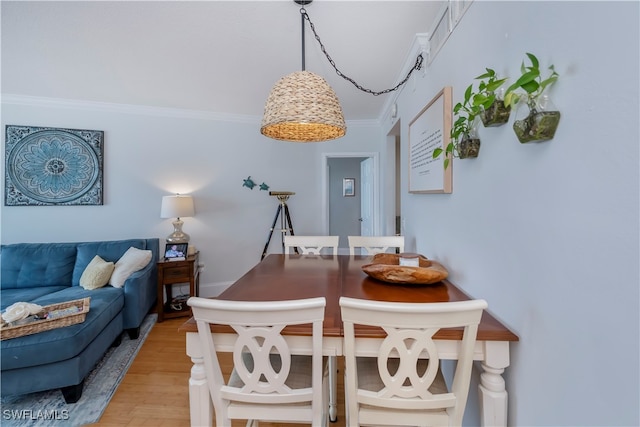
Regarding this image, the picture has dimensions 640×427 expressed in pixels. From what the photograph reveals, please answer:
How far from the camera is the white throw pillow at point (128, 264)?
2518mm

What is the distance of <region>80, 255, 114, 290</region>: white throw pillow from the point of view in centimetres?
246

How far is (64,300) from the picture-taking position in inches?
88.7

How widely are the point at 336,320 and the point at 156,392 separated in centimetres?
162

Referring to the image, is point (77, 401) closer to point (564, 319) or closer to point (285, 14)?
point (564, 319)

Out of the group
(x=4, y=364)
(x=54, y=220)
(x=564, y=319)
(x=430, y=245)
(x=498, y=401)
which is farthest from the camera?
(x=54, y=220)

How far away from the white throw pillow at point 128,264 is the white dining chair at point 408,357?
8.08 ft

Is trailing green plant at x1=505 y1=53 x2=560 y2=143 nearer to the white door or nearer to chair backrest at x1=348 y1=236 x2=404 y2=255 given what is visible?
chair backrest at x1=348 y1=236 x2=404 y2=255

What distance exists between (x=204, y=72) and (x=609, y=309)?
2.82 meters

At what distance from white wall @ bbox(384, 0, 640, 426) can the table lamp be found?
9.61ft

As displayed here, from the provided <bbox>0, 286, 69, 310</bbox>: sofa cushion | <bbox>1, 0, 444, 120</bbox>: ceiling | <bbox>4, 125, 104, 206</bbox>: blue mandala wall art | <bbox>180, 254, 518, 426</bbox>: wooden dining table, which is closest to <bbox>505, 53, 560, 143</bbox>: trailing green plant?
<bbox>180, 254, 518, 426</bbox>: wooden dining table

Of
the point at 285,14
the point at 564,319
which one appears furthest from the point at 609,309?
the point at 285,14

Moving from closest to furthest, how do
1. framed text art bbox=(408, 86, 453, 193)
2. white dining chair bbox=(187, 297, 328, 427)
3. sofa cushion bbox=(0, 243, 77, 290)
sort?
white dining chair bbox=(187, 297, 328, 427) < framed text art bbox=(408, 86, 453, 193) < sofa cushion bbox=(0, 243, 77, 290)

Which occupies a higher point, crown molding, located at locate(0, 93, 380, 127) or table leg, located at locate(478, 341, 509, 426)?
crown molding, located at locate(0, 93, 380, 127)

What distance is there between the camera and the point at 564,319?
2.37 ft
